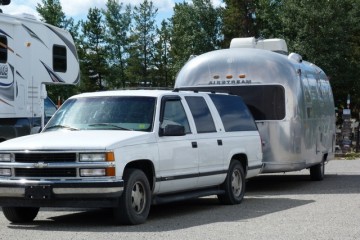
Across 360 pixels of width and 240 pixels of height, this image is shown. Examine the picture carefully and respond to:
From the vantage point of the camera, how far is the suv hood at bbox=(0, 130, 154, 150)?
9.88m

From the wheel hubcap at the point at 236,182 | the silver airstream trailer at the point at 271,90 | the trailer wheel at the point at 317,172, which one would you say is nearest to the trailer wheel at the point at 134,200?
the wheel hubcap at the point at 236,182

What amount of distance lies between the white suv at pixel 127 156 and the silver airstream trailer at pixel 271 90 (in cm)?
207

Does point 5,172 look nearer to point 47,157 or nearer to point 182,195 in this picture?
point 47,157

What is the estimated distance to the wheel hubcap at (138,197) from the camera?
10.3m

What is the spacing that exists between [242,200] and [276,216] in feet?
7.43

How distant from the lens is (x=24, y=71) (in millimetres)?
17312

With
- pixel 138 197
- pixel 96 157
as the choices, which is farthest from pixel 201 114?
pixel 96 157

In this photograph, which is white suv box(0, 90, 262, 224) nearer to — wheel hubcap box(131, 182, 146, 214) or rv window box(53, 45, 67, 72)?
wheel hubcap box(131, 182, 146, 214)

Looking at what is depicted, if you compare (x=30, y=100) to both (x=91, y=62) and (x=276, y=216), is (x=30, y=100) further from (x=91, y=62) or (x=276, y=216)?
(x=91, y=62)

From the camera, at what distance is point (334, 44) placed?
4631 centimetres

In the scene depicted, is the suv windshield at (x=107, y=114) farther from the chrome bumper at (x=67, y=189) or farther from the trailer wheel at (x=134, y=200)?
the chrome bumper at (x=67, y=189)

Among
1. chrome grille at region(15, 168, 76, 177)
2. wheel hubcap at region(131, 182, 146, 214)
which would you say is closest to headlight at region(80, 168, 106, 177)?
chrome grille at region(15, 168, 76, 177)

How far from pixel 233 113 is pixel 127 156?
12.6 feet

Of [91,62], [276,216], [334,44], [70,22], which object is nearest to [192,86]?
[276,216]
